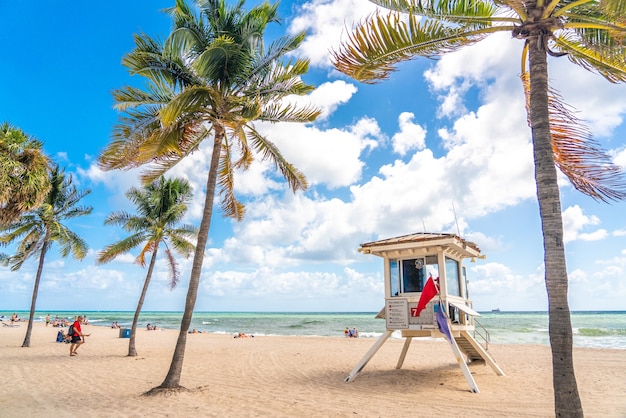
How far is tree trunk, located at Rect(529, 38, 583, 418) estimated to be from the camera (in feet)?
15.4

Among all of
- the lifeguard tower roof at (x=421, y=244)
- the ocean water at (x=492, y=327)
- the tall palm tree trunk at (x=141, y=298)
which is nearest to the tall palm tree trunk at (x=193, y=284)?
the lifeguard tower roof at (x=421, y=244)

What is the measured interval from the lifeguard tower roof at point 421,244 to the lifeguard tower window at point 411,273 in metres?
0.41

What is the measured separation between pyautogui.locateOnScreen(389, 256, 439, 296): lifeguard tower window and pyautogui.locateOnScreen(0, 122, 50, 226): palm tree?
1057cm

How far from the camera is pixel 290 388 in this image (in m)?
10.3

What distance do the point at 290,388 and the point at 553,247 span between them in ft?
24.8

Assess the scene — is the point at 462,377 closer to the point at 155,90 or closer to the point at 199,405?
the point at 199,405

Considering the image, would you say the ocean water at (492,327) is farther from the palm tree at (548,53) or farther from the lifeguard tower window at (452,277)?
the palm tree at (548,53)

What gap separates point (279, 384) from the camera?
11.0 m

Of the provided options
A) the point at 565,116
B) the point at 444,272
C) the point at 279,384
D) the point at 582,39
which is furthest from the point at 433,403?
the point at 582,39

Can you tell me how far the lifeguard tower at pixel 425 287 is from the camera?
10.7m

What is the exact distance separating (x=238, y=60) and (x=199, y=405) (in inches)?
308

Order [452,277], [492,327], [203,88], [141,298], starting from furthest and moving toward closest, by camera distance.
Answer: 1. [492,327]
2. [141,298]
3. [452,277]
4. [203,88]

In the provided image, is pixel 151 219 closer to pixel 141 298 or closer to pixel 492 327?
pixel 141 298

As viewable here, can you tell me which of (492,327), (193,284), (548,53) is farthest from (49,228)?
(492,327)
